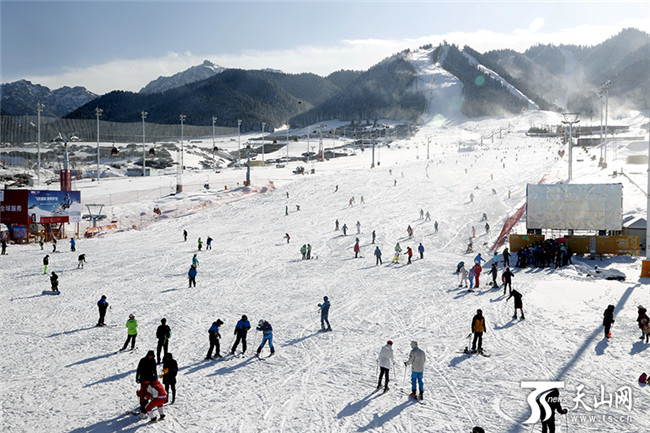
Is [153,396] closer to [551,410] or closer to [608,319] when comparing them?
[551,410]

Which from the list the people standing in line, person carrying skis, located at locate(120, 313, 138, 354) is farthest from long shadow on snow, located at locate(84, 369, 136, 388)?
the people standing in line

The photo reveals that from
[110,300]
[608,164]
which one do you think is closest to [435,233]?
[110,300]

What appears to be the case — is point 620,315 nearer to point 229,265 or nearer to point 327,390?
point 327,390

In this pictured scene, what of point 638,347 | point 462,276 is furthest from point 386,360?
point 462,276

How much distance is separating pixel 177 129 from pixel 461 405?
12796 cm

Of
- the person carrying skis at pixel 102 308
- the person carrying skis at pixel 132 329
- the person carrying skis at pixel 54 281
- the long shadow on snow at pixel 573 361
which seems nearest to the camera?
the long shadow on snow at pixel 573 361

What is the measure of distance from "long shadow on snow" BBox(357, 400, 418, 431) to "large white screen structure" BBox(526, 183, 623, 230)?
65.0 ft

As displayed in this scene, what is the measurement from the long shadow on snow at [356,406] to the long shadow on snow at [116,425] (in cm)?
339

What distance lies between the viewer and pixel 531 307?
15625 millimetres

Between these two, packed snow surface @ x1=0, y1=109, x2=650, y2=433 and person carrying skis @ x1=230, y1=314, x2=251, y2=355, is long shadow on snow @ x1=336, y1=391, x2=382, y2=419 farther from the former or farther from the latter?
person carrying skis @ x1=230, y1=314, x2=251, y2=355

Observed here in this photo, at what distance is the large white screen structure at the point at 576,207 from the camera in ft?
82.4

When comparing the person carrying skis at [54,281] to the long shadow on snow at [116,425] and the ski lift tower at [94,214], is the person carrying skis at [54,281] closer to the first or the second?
the long shadow on snow at [116,425]

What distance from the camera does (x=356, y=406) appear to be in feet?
30.1

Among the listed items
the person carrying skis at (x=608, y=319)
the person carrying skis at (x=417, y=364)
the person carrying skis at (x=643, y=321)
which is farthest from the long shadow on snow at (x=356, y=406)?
the person carrying skis at (x=643, y=321)
